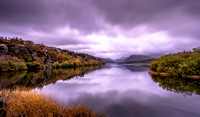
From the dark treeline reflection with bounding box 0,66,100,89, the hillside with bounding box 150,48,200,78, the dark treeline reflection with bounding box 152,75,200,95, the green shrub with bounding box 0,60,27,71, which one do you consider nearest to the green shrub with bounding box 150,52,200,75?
the hillside with bounding box 150,48,200,78

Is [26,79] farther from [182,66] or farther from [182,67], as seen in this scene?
[182,67]

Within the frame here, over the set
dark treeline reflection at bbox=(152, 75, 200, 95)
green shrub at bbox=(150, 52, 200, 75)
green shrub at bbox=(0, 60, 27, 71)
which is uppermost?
green shrub at bbox=(150, 52, 200, 75)

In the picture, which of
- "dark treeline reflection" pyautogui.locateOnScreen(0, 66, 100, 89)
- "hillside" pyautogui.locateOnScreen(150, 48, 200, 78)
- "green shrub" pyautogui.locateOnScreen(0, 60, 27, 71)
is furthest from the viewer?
"green shrub" pyautogui.locateOnScreen(0, 60, 27, 71)

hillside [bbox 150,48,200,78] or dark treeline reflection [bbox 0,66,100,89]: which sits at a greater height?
hillside [bbox 150,48,200,78]

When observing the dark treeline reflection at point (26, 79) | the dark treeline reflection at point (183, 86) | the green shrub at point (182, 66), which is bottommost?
the dark treeline reflection at point (26, 79)

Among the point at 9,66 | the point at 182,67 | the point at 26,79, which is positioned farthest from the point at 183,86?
the point at 9,66

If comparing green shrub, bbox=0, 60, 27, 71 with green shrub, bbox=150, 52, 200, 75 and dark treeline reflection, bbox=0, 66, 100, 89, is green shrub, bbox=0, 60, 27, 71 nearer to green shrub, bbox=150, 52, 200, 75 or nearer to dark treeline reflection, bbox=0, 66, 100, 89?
dark treeline reflection, bbox=0, 66, 100, 89

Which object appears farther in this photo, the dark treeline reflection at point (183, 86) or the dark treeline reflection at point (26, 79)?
the dark treeline reflection at point (26, 79)

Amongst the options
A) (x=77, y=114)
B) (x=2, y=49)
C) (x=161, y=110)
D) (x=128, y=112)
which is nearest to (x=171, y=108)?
(x=161, y=110)

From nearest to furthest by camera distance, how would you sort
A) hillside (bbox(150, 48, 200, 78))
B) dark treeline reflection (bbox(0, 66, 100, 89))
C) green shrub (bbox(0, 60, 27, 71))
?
dark treeline reflection (bbox(0, 66, 100, 89)) < hillside (bbox(150, 48, 200, 78)) < green shrub (bbox(0, 60, 27, 71))

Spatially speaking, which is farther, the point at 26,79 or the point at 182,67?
the point at 182,67

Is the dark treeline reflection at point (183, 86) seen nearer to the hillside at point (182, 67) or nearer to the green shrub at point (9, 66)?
the hillside at point (182, 67)

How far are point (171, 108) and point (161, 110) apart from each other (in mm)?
1557

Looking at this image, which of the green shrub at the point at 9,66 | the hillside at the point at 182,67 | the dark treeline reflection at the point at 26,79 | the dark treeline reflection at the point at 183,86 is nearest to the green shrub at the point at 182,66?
the hillside at the point at 182,67
